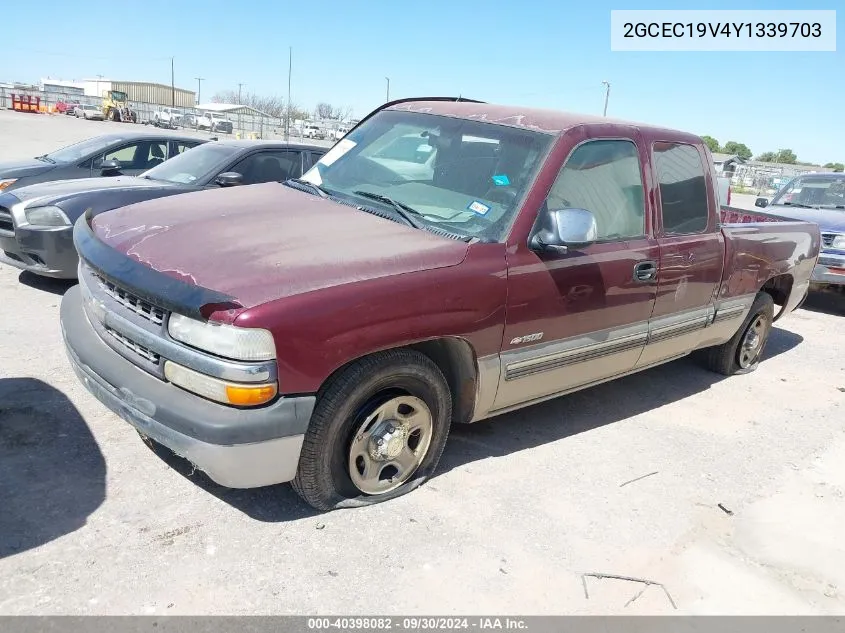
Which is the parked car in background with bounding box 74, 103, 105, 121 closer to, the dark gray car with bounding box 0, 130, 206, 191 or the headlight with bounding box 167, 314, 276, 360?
the dark gray car with bounding box 0, 130, 206, 191

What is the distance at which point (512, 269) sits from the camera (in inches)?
134

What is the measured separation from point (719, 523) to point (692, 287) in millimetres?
1685

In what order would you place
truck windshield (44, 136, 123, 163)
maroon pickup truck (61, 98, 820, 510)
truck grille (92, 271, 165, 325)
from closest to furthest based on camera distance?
maroon pickup truck (61, 98, 820, 510)
truck grille (92, 271, 165, 325)
truck windshield (44, 136, 123, 163)

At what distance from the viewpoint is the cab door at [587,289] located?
11.6ft

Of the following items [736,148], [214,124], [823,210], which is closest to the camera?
[823,210]

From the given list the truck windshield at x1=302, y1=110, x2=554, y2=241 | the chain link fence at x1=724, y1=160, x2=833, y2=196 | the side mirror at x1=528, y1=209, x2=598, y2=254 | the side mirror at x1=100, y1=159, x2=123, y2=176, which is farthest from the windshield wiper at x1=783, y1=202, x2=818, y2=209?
the chain link fence at x1=724, y1=160, x2=833, y2=196

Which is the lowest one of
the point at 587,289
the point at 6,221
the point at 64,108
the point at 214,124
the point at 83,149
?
the point at 6,221

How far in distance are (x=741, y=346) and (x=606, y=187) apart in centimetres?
276

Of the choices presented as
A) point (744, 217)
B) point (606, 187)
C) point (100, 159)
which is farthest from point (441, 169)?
point (100, 159)

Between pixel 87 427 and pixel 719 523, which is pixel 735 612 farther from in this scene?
pixel 87 427

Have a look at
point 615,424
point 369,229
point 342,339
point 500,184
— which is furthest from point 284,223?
point 615,424

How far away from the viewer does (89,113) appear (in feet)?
169

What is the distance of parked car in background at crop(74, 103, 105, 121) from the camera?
51.0 m

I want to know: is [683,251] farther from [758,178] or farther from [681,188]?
[758,178]
